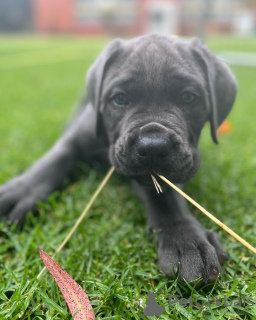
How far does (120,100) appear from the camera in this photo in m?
2.12

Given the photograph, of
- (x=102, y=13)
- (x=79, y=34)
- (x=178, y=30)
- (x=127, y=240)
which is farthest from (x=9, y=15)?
(x=127, y=240)

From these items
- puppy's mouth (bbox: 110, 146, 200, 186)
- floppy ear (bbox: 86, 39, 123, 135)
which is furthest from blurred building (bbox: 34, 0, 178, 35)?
puppy's mouth (bbox: 110, 146, 200, 186)

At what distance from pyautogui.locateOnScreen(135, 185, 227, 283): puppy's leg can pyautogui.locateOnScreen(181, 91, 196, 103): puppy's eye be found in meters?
0.53

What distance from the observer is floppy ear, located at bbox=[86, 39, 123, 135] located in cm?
223

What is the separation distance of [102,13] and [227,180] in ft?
111

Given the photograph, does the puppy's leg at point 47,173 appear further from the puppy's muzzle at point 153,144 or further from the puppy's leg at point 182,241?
the puppy's muzzle at point 153,144

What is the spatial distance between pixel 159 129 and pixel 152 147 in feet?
0.38

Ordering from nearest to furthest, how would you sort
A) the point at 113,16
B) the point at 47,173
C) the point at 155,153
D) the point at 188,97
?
the point at 155,153 → the point at 188,97 → the point at 47,173 → the point at 113,16

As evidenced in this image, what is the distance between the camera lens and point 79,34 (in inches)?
1388

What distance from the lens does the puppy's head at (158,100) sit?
1751mm

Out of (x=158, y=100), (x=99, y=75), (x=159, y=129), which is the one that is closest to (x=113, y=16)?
(x=99, y=75)

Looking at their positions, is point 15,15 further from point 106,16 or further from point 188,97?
point 188,97

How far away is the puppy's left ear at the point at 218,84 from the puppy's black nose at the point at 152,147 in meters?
0.66

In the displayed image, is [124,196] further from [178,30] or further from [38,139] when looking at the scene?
[178,30]
